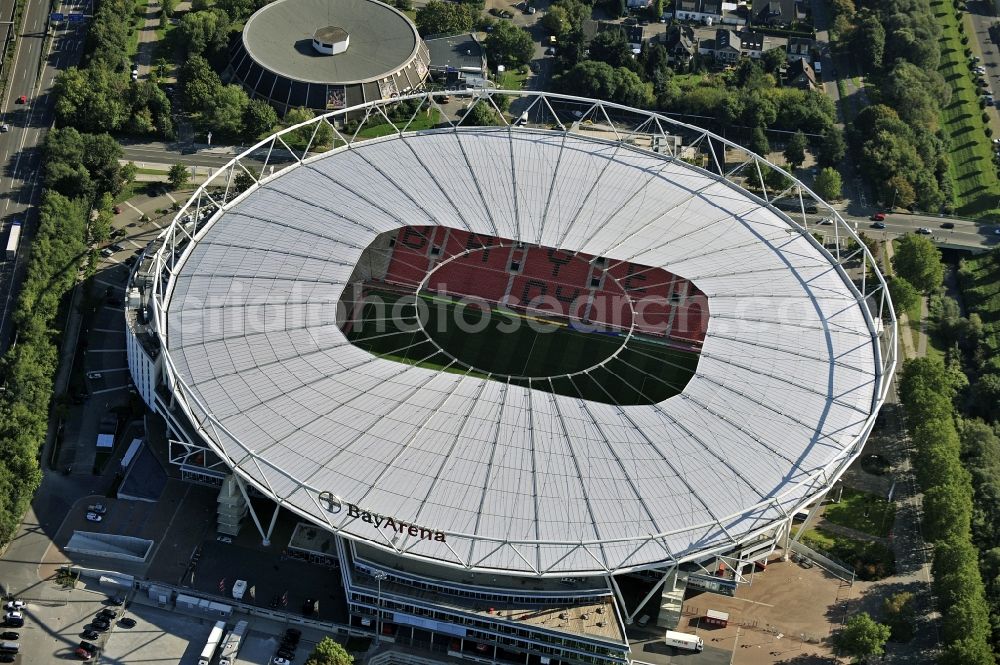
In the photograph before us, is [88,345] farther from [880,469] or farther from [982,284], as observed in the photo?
[982,284]

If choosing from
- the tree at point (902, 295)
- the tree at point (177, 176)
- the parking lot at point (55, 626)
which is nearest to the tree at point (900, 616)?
the tree at point (902, 295)

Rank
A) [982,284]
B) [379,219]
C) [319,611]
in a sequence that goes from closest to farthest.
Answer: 1. [319,611]
2. [379,219]
3. [982,284]

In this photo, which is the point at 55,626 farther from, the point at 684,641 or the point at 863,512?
the point at 863,512

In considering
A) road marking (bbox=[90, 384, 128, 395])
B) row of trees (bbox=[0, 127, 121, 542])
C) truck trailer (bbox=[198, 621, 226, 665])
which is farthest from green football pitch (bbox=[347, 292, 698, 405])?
row of trees (bbox=[0, 127, 121, 542])

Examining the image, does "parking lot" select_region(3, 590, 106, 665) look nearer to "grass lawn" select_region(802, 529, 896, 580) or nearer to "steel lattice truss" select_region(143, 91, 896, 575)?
"steel lattice truss" select_region(143, 91, 896, 575)

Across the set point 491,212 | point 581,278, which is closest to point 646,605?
point 581,278

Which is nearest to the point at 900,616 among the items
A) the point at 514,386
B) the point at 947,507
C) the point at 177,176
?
the point at 947,507
